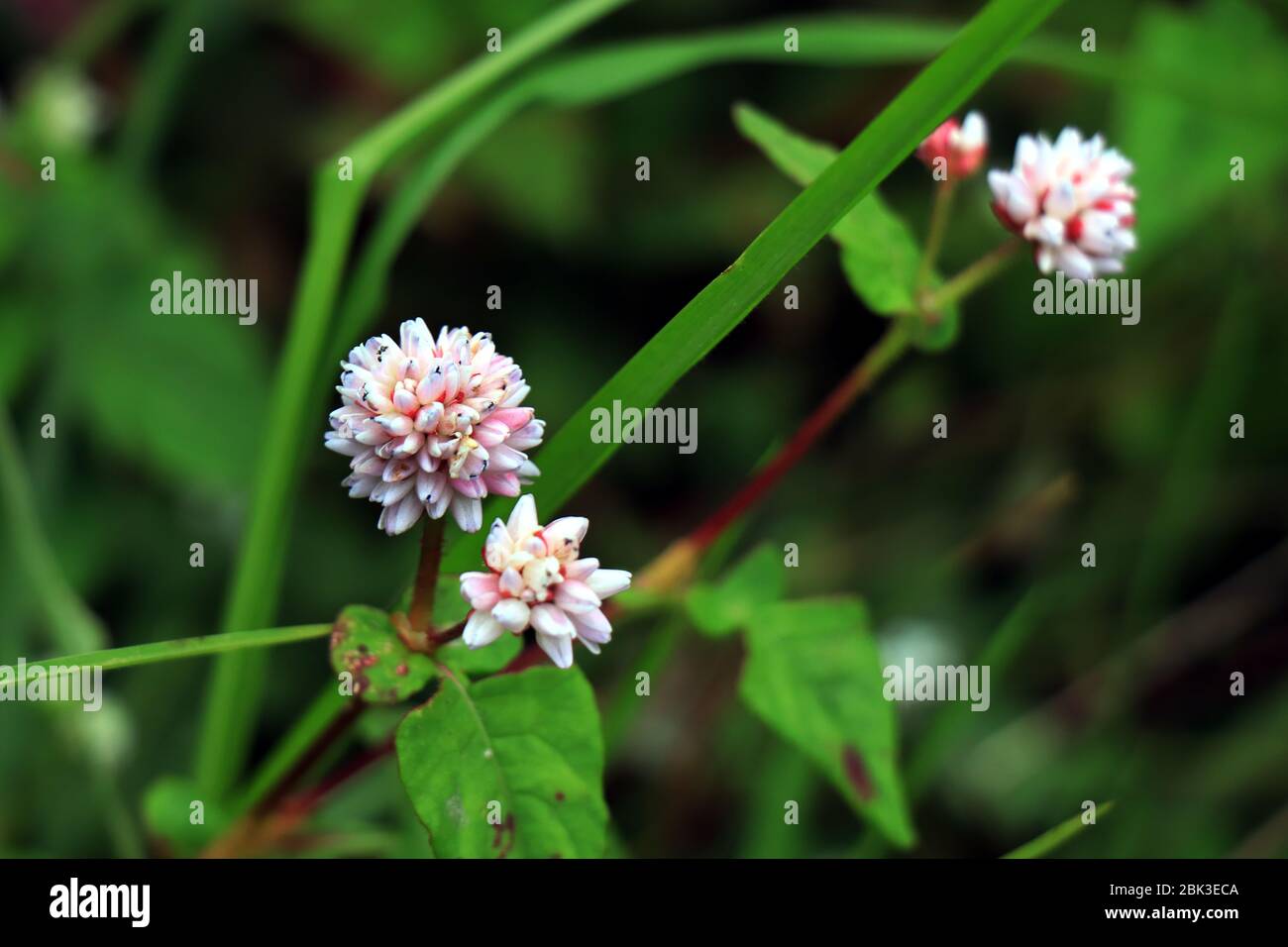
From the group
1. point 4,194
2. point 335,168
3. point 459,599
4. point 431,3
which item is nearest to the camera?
point 459,599

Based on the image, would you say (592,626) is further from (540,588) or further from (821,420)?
(821,420)

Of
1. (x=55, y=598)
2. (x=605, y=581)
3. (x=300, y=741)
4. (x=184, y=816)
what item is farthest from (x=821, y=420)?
Answer: (x=55, y=598)

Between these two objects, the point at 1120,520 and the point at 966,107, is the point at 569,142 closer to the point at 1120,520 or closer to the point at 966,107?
the point at 966,107

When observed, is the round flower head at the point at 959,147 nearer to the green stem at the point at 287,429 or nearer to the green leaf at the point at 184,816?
the green stem at the point at 287,429

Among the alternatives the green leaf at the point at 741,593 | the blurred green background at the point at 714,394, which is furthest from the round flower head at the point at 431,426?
the blurred green background at the point at 714,394

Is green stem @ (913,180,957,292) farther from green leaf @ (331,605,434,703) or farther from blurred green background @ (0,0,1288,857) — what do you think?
blurred green background @ (0,0,1288,857)
